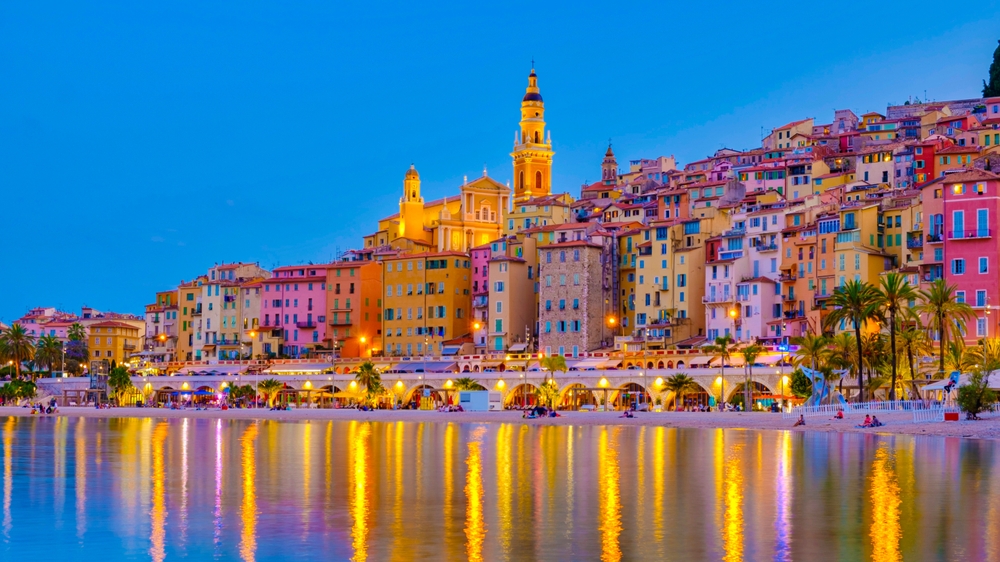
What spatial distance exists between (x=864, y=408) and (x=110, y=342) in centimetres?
10634

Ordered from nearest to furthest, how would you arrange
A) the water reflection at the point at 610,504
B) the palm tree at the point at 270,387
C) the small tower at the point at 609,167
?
the water reflection at the point at 610,504 < the palm tree at the point at 270,387 < the small tower at the point at 609,167

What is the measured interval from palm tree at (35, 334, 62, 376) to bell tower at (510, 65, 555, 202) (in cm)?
5338

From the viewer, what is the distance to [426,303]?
387 feet

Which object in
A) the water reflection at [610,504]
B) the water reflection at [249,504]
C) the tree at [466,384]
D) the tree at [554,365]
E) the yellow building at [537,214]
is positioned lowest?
the water reflection at [249,504]

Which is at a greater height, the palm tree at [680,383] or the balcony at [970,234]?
the balcony at [970,234]

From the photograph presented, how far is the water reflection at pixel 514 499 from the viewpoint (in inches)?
1024

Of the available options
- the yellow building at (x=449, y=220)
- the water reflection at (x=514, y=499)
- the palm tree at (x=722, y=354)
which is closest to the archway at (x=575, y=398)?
the palm tree at (x=722, y=354)

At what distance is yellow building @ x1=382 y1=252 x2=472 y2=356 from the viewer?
116875 millimetres

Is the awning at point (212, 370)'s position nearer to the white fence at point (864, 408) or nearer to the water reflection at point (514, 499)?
the water reflection at point (514, 499)

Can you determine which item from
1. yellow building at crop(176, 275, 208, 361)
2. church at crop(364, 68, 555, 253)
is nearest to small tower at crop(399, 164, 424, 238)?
church at crop(364, 68, 555, 253)

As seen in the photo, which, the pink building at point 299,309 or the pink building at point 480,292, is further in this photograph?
the pink building at point 299,309

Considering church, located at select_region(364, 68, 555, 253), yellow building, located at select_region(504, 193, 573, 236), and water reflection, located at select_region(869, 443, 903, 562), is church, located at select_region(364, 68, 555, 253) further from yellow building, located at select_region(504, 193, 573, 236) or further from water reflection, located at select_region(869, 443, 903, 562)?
water reflection, located at select_region(869, 443, 903, 562)

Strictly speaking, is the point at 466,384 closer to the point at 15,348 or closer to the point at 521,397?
the point at 521,397

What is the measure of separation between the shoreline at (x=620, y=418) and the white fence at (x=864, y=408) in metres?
0.85
